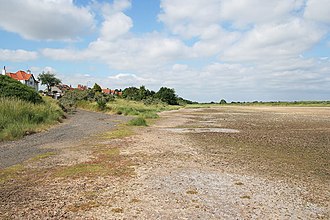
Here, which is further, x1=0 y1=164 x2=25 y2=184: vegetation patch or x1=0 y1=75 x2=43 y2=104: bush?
x1=0 y1=75 x2=43 y2=104: bush

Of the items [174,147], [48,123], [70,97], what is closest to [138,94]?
[70,97]

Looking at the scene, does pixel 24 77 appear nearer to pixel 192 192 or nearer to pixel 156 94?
pixel 156 94

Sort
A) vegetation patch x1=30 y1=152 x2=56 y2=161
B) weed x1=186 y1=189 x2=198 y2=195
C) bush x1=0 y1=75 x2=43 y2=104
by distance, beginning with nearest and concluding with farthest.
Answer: weed x1=186 y1=189 x2=198 y2=195 < vegetation patch x1=30 y1=152 x2=56 y2=161 < bush x1=0 y1=75 x2=43 y2=104

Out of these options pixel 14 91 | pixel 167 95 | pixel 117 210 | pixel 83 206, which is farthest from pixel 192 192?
pixel 167 95

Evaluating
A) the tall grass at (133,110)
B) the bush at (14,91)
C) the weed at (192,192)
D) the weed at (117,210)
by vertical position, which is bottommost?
the weed at (192,192)

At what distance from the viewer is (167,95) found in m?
109

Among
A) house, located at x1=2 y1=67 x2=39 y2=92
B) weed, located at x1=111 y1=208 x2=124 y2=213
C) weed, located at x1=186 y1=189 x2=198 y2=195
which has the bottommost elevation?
weed, located at x1=186 y1=189 x2=198 y2=195

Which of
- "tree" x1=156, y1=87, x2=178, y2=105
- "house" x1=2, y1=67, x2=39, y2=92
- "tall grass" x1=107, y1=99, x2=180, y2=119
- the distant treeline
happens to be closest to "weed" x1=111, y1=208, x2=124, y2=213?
"tall grass" x1=107, y1=99, x2=180, y2=119

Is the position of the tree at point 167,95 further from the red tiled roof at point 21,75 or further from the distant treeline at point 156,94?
the red tiled roof at point 21,75

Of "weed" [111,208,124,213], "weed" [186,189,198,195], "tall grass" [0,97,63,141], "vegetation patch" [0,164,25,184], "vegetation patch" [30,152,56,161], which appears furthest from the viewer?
"tall grass" [0,97,63,141]

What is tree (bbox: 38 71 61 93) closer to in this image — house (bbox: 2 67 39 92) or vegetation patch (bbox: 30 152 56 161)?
house (bbox: 2 67 39 92)

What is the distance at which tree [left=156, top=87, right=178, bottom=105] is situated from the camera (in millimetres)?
108025

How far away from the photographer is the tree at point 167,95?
108 meters

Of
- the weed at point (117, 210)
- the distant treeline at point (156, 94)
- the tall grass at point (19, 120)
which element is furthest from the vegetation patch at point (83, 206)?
the distant treeline at point (156, 94)
